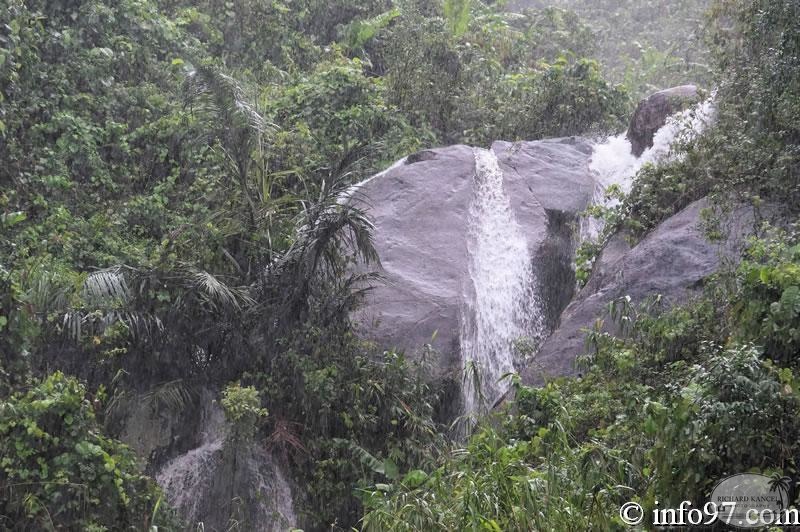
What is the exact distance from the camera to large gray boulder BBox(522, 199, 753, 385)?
33.7 feet

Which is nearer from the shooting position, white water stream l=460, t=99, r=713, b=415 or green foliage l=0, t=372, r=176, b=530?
green foliage l=0, t=372, r=176, b=530

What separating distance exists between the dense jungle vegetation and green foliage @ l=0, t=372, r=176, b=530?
0.08 ft

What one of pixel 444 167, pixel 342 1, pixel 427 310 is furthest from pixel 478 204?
pixel 342 1

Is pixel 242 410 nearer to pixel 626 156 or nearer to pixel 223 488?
pixel 223 488

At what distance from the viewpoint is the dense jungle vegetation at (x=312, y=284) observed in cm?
640

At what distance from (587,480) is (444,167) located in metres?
7.74


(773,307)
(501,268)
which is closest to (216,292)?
(501,268)

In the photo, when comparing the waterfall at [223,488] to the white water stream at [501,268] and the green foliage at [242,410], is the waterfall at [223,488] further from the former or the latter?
the white water stream at [501,268]

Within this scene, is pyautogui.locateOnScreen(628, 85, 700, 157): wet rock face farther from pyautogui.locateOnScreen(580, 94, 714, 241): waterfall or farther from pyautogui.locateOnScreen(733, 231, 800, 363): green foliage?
pyautogui.locateOnScreen(733, 231, 800, 363): green foliage

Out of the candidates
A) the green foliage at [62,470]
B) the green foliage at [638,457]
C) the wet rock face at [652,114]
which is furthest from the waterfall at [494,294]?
the green foliage at [62,470]

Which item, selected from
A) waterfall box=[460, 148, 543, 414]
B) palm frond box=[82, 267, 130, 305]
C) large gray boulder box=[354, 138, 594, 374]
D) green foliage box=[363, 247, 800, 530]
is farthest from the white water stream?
palm frond box=[82, 267, 130, 305]

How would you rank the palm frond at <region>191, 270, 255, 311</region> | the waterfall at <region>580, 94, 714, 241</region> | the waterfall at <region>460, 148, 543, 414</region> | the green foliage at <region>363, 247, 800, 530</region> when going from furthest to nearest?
the waterfall at <region>580, 94, 714, 241</region>, the waterfall at <region>460, 148, 543, 414</region>, the palm frond at <region>191, 270, 255, 311</region>, the green foliage at <region>363, 247, 800, 530</region>

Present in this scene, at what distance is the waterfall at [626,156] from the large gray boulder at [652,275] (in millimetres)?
1934

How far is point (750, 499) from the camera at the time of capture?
5.52 meters
